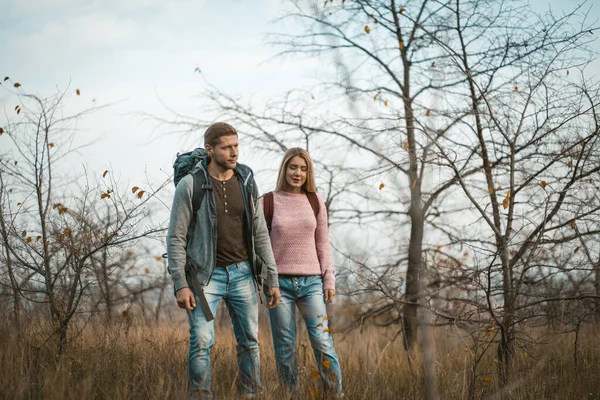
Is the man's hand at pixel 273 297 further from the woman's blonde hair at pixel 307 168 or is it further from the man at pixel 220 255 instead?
the woman's blonde hair at pixel 307 168

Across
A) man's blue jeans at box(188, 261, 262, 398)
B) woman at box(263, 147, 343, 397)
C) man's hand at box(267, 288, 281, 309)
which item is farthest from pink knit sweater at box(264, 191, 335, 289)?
man's blue jeans at box(188, 261, 262, 398)

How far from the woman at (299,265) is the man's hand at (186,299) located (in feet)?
2.38

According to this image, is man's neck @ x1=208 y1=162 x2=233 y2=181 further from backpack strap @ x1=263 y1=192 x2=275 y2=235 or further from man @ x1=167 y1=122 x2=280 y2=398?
backpack strap @ x1=263 y1=192 x2=275 y2=235

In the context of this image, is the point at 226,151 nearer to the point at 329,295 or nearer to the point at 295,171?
the point at 295,171

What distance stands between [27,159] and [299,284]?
2.85 m

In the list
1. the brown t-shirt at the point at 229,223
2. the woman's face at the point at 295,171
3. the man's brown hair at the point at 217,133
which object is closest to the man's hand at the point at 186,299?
the brown t-shirt at the point at 229,223

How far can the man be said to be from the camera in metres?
3.17

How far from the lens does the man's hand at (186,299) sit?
10.3ft

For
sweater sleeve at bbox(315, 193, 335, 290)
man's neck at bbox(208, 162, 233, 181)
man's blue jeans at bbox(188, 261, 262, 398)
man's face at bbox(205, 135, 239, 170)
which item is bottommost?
man's blue jeans at bbox(188, 261, 262, 398)

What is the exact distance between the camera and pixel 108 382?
341 centimetres

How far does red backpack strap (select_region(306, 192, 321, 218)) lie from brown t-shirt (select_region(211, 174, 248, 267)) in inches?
27.0

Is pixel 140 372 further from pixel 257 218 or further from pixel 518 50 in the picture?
pixel 518 50

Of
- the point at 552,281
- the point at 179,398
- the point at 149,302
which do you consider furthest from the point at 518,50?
the point at 149,302

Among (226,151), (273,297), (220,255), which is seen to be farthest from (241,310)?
(226,151)
